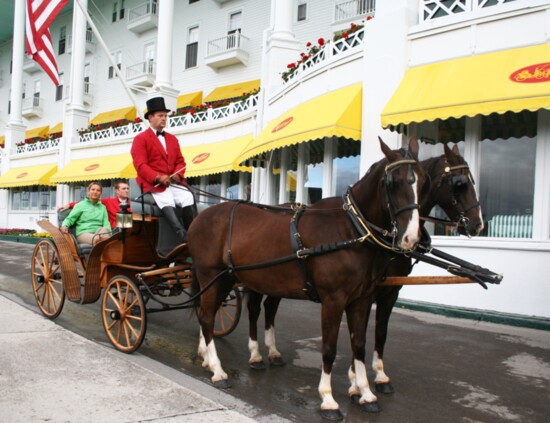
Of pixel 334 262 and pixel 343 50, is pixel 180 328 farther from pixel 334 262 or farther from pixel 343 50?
pixel 343 50

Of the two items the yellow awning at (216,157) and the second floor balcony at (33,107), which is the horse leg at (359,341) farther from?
the second floor balcony at (33,107)

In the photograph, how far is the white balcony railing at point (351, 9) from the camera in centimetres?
1819

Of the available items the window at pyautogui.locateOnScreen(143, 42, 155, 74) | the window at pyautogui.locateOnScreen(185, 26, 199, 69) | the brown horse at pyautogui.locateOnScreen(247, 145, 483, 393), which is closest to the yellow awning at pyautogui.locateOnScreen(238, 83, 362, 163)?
the brown horse at pyautogui.locateOnScreen(247, 145, 483, 393)

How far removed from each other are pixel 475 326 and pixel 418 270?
61.5 inches

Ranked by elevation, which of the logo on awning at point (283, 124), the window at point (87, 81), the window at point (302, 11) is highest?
the window at point (302, 11)

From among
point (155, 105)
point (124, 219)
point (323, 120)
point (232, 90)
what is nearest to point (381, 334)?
point (124, 219)

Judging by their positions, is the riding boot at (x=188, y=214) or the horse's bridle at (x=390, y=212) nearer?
the horse's bridle at (x=390, y=212)

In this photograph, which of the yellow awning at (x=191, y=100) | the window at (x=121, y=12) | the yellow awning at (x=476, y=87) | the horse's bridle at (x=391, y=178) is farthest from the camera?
the window at (x=121, y=12)

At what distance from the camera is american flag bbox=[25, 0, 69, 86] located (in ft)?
45.2

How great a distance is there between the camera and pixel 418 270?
873 centimetres

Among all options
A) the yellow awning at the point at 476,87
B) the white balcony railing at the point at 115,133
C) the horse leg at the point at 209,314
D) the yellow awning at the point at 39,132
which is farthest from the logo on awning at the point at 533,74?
the yellow awning at the point at 39,132

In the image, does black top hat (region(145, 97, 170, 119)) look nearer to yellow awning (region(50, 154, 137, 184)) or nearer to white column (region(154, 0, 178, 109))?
yellow awning (region(50, 154, 137, 184))

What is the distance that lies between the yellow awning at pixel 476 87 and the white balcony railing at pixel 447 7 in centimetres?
97

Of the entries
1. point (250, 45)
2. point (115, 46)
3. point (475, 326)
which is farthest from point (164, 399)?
point (115, 46)
